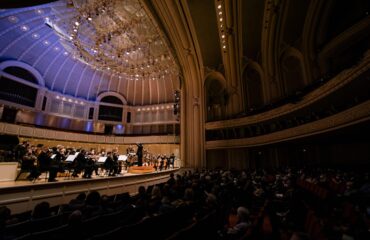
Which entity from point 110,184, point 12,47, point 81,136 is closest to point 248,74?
point 110,184

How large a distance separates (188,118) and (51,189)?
47.9 ft

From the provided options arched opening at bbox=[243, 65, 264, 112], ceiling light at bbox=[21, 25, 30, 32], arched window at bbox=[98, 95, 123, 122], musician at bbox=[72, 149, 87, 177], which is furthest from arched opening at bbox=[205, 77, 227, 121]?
ceiling light at bbox=[21, 25, 30, 32]

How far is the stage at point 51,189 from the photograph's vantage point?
4574 millimetres

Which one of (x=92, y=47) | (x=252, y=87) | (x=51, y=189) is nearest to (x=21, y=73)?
(x=92, y=47)

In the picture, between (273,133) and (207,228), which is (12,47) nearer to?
(207,228)

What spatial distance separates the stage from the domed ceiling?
8677mm

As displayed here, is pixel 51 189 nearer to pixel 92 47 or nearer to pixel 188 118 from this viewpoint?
pixel 92 47

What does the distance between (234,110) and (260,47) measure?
268 inches

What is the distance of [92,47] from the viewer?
1212 cm

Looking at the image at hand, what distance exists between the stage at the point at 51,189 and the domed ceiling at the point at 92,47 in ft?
28.5

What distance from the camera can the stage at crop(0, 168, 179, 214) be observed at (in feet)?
15.0

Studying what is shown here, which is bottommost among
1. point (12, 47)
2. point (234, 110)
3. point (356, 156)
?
point (356, 156)

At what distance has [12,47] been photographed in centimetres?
1719

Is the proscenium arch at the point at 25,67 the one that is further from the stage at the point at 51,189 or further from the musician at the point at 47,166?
the stage at the point at 51,189
